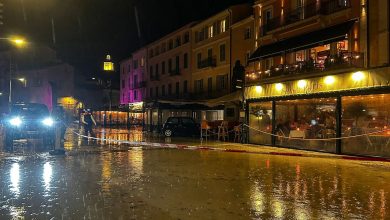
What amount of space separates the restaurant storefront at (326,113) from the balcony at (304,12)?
591 cm

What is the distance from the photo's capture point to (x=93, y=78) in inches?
2832

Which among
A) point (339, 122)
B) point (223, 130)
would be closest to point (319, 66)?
point (339, 122)

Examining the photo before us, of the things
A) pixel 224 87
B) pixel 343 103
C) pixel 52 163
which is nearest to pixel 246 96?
pixel 343 103

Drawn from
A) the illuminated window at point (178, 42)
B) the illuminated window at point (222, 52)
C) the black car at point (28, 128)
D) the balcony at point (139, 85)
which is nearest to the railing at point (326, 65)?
the black car at point (28, 128)

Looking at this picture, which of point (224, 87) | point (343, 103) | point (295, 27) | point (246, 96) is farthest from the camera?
point (224, 87)

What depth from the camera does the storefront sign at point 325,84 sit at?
51.0 feet

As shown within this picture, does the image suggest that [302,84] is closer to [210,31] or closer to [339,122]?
[339,122]

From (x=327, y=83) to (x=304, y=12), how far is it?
857 cm

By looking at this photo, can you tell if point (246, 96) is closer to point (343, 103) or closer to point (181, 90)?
point (343, 103)

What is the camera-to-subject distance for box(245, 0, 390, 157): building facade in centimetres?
1616

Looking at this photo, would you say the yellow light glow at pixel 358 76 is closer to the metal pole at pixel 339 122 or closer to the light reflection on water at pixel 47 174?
the metal pole at pixel 339 122

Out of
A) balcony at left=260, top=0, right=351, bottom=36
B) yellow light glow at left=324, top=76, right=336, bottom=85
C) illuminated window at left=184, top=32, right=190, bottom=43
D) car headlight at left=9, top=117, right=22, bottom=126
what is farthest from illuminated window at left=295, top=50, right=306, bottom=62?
illuminated window at left=184, top=32, right=190, bottom=43

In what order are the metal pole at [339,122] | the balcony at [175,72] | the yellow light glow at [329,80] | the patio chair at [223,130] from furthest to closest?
1. the balcony at [175,72]
2. the patio chair at [223,130]
3. the yellow light glow at [329,80]
4. the metal pole at [339,122]

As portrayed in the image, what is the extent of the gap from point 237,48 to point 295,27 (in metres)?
11.8
